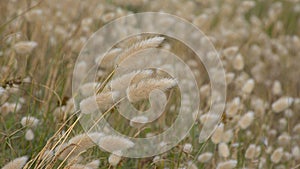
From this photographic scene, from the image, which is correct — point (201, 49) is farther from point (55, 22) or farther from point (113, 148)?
point (113, 148)

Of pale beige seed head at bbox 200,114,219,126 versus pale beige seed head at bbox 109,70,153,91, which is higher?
pale beige seed head at bbox 109,70,153,91

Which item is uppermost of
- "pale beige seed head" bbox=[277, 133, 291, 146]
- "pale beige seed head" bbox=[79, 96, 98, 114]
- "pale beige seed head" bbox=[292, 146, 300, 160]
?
"pale beige seed head" bbox=[79, 96, 98, 114]

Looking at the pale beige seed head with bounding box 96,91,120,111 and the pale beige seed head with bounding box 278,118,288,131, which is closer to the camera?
the pale beige seed head with bounding box 96,91,120,111

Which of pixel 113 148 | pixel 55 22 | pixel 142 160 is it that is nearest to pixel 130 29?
pixel 55 22

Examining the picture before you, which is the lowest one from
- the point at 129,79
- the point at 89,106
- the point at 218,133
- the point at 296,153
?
the point at 296,153

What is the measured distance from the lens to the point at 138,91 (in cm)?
161

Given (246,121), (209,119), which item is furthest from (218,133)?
(246,121)

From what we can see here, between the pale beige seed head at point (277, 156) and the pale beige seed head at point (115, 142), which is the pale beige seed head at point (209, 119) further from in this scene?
the pale beige seed head at point (115, 142)

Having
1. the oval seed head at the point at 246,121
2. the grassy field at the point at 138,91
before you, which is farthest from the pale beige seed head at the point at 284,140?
the oval seed head at the point at 246,121

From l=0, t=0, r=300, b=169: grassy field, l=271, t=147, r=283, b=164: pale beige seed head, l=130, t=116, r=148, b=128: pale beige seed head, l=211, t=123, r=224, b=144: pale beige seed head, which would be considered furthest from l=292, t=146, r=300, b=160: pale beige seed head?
l=130, t=116, r=148, b=128: pale beige seed head

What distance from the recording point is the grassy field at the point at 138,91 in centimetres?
177

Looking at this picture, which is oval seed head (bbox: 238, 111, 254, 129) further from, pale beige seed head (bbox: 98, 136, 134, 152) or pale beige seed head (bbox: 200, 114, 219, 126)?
pale beige seed head (bbox: 98, 136, 134, 152)

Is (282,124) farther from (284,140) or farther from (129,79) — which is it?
(129,79)

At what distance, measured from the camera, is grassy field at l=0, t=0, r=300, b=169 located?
1772 millimetres
